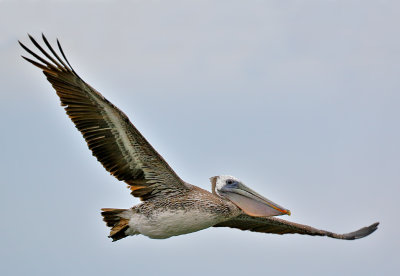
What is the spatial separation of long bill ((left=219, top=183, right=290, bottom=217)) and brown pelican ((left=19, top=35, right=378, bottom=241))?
49 cm

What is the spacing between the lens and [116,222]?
47.9ft

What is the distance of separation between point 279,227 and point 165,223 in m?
3.45

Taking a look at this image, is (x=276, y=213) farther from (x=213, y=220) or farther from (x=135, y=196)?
(x=135, y=196)

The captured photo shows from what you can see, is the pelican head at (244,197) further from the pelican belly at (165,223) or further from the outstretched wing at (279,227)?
the pelican belly at (165,223)

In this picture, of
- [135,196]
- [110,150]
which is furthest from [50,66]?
[135,196]

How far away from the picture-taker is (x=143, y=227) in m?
14.4

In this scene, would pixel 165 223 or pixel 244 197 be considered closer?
pixel 165 223

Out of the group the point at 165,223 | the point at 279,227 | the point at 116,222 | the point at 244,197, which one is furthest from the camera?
the point at 279,227

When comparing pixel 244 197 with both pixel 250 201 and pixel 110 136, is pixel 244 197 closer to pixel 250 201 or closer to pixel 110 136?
pixel 250 201

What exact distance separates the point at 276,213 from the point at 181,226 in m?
2.03

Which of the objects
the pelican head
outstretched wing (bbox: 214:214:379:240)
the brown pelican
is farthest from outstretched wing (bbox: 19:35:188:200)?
outstretched wing (bbox: 214:214:379:240)

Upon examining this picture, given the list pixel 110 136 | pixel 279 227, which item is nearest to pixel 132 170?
pixel 110 136

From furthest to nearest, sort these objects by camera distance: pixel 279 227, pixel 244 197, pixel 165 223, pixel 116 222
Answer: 1. pixel 279 227
2. pixel 244 197
3. pixel 116 222
4. pixel 165 223

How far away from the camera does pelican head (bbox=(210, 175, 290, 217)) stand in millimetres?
15570
